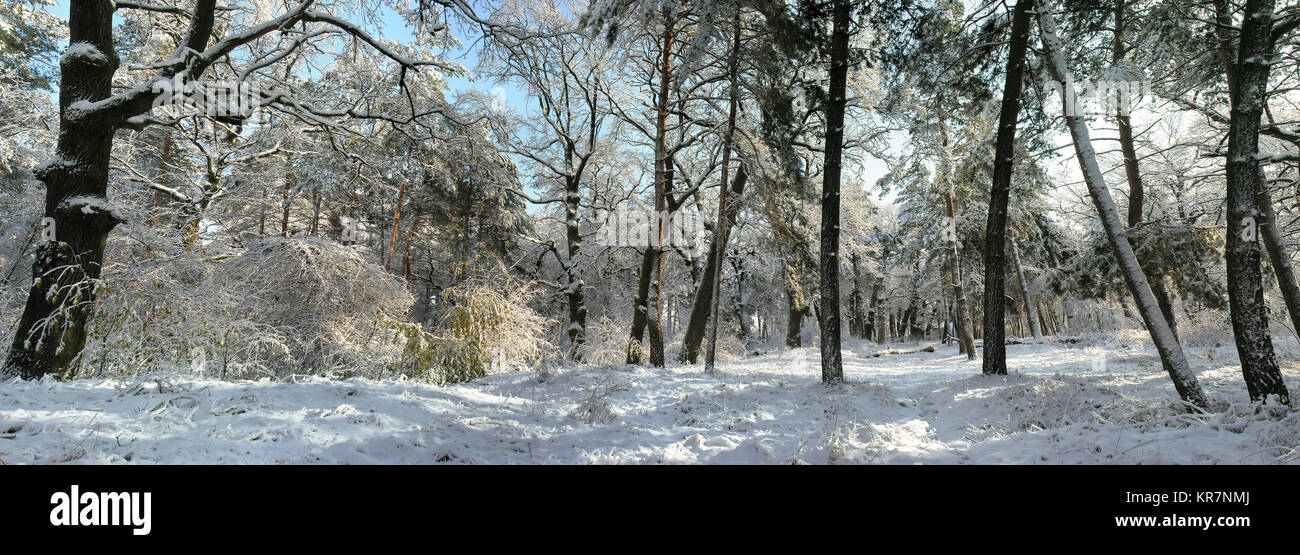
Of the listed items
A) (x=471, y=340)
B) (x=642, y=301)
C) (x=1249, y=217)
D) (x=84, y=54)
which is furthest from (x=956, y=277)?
(x=84, y=54)

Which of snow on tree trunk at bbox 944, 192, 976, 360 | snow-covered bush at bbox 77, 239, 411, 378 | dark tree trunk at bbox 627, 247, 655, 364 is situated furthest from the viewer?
snow on tree trunk at bbox 944, 192, 976, 360

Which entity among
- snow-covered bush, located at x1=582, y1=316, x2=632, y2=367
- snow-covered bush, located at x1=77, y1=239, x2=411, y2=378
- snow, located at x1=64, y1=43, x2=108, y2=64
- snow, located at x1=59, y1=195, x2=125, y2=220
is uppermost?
snow, located at x1=64, y1=43, x2=108, y2=64

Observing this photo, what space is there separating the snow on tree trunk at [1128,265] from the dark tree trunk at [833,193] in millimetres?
2843

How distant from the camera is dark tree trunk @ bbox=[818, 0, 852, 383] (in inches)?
311

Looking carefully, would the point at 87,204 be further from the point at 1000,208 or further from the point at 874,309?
the point at 874,309

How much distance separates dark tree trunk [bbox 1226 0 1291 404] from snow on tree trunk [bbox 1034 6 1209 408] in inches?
18.6

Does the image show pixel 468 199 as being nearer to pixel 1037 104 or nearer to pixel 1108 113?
pixel 1037 104

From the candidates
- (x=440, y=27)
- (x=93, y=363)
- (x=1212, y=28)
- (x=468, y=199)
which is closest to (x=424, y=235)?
(x=468, y=199)

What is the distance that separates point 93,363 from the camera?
543cm

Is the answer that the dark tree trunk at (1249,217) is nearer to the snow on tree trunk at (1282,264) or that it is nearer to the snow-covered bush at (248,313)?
the snow on tree trunk at (1282,264)

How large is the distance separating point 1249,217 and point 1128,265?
1.06m

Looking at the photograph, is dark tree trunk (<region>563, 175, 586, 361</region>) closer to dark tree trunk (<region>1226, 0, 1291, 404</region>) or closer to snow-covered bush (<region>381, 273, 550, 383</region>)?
snow-covered bush (<region>381, 273, 550, 383</region>)

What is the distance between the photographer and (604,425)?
15.1 feet

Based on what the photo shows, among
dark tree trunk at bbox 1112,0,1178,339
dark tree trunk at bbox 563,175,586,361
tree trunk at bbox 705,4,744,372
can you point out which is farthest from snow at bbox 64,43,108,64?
dark tree trunk at bbox 1112,0,1178,339
